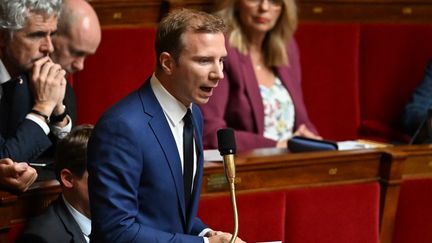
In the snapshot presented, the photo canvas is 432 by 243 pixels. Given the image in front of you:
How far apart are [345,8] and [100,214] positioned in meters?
1.29

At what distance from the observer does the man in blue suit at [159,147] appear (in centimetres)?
101

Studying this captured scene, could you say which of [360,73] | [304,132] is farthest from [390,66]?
[304,132]

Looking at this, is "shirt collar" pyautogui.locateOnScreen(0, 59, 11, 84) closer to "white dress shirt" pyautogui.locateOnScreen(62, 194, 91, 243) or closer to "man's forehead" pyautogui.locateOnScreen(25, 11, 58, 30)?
"man's forehead" pyautogui.locateOnScreen(25, 11, 58, 30)

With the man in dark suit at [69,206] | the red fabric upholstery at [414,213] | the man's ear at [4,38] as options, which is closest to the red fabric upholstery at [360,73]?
the red fabric upholstery at [414,213]

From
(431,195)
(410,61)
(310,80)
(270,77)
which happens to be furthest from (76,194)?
(410,61)

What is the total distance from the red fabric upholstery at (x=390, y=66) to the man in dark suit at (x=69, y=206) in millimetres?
1060

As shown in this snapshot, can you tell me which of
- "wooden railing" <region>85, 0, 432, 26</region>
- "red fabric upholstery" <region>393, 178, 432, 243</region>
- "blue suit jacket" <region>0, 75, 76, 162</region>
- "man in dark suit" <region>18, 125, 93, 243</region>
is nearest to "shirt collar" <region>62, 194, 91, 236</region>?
"man in dark suit" <region>18, 125, 93, 243</region>

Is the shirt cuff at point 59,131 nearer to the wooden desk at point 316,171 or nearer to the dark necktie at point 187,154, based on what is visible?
the wooden desk at point 316,171

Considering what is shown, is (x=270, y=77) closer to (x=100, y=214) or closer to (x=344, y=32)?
(x=344, y=32)

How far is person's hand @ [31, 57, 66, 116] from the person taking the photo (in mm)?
1439

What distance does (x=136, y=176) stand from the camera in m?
1.02

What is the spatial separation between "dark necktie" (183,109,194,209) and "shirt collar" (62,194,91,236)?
0.20 meters

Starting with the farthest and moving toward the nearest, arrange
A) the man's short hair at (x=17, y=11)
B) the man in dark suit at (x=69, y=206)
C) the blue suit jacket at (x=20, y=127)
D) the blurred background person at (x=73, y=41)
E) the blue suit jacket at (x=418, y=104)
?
the blue suit jacket at (x=418, y=104) < the blurred background person at (x=73, y=41) < the man's short hair at (x=17, y=11) < the blue suit jacket at (x=20, y=127) < the man in dark suit at (x=69, y=206)

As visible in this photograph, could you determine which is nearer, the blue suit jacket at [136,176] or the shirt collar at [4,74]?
the blue suit jacket at [136,176]
